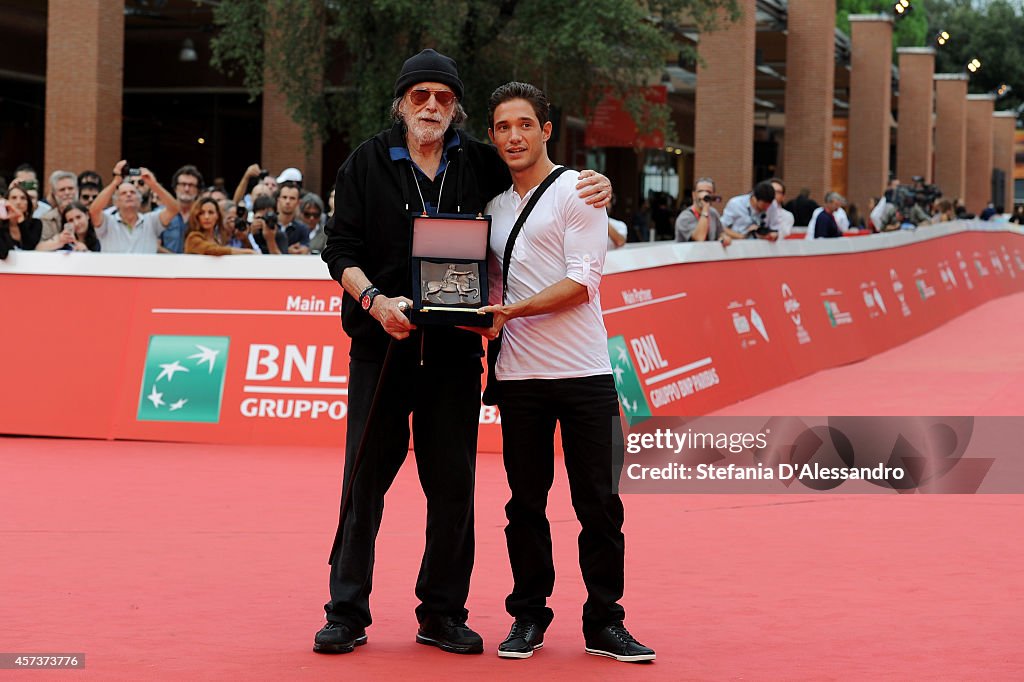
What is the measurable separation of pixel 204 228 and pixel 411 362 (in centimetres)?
691

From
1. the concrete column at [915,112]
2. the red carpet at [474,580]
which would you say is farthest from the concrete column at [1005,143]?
the red carpet at [474,580]

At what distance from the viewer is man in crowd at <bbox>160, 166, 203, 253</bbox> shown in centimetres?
1313

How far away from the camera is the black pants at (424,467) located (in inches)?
214

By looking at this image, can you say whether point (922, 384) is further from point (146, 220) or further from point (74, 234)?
point (74, 234)

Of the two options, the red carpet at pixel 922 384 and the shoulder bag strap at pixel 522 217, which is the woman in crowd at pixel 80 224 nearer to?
the red carpet at pixel 922 384

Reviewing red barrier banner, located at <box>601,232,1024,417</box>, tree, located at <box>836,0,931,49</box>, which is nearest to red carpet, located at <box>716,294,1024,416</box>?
red barrier banner, located at <box>601,232,1024,417</box>

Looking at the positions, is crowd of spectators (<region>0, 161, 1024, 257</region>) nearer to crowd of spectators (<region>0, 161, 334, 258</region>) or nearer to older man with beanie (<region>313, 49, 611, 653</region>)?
crowd of spectators (<region>0, 161, 334, 258</region>)

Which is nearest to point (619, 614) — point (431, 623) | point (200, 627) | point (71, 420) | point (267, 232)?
point (431, 623)

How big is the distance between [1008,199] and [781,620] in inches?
2988

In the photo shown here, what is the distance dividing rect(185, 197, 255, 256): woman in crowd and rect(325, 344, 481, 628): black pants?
643 cm

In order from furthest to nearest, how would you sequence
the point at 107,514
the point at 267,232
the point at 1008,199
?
the point at 1008,199
the point at 267,232
the point at 107,514

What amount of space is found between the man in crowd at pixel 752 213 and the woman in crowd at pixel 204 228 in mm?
6382

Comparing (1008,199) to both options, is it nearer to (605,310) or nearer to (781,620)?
(605,310)

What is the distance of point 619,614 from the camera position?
17.7 ft
